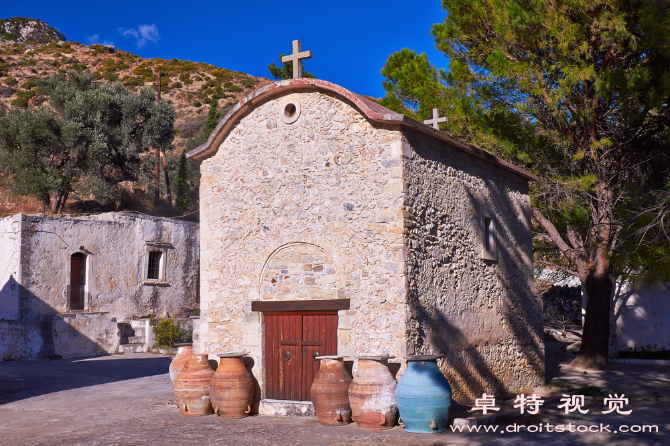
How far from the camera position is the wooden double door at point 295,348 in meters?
7.29

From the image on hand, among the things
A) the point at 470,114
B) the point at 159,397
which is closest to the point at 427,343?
the point at 159,397

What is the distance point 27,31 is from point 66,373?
55897mm

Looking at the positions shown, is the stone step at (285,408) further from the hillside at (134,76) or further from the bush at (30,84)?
the bush at (30,84)

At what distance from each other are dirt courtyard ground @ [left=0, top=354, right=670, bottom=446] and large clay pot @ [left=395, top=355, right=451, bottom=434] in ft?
0.47

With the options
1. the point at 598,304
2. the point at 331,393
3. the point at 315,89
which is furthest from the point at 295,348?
the point at 598,304

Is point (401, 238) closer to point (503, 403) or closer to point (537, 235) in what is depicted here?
point (503, 403)

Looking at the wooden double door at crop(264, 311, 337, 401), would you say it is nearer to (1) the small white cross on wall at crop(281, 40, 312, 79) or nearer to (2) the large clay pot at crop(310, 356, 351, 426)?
(2) the large clay pot at crop(310, 356, 351, 426)

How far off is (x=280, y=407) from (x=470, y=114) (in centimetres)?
785

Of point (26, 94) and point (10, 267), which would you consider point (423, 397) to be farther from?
point (26, 94)

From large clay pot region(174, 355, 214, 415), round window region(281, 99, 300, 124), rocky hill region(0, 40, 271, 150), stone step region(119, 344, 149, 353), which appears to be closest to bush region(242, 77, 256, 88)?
rocky hill region(0, 40, 271, 150)

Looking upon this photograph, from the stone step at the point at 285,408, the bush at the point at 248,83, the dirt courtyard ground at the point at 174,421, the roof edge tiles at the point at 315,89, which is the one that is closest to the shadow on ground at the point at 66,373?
the dirt courtyard ground at the point at 174,421

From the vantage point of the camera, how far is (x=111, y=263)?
16.8 metres

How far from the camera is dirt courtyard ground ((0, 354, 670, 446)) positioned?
588cm

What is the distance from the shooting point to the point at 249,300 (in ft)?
25.6
